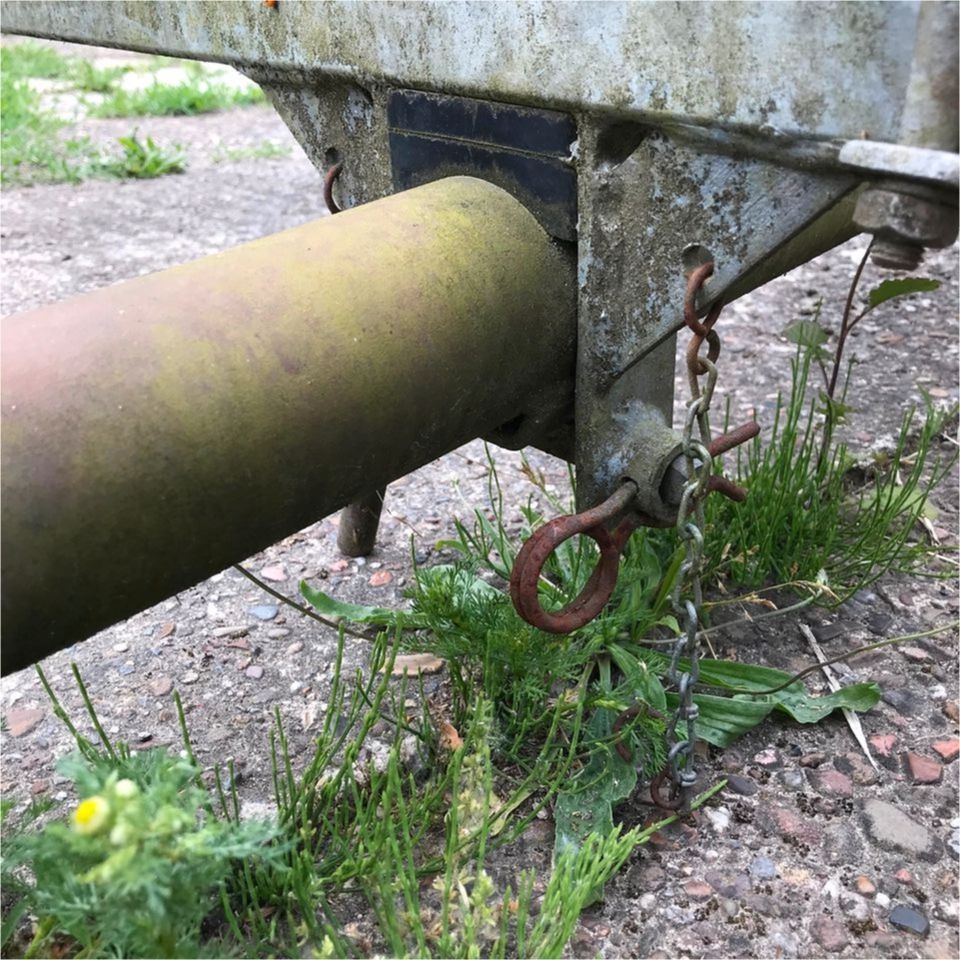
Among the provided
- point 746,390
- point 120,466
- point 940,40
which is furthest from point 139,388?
point 746,390

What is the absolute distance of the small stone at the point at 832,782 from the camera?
1482 millimetres

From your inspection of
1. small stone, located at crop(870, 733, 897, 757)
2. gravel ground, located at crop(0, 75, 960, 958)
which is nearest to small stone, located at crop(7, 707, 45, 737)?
gravel ground, located at crop(0, 75, 960, 958)

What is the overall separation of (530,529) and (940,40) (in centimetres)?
118

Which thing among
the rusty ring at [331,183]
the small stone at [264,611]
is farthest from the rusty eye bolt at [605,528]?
the small stone at [264,611]

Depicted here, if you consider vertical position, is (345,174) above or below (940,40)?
below

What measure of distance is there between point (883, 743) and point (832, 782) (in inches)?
4.8

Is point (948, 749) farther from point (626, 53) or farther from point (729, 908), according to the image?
Answer: point (626, 53)

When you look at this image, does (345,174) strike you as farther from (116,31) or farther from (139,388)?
(139,388)

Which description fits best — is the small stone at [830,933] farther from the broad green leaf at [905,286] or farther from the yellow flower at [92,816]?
the broad green leaf at [905,286]

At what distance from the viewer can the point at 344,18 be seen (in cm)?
143

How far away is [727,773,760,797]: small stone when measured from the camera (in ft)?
4.86

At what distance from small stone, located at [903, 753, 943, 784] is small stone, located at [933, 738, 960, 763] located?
2 cm

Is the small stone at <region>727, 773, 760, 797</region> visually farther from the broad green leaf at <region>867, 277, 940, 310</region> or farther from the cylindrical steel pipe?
the broad green leaf at <region>867, 277, 940, 310</region>

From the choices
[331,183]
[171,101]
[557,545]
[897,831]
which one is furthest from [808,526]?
[171,101]
